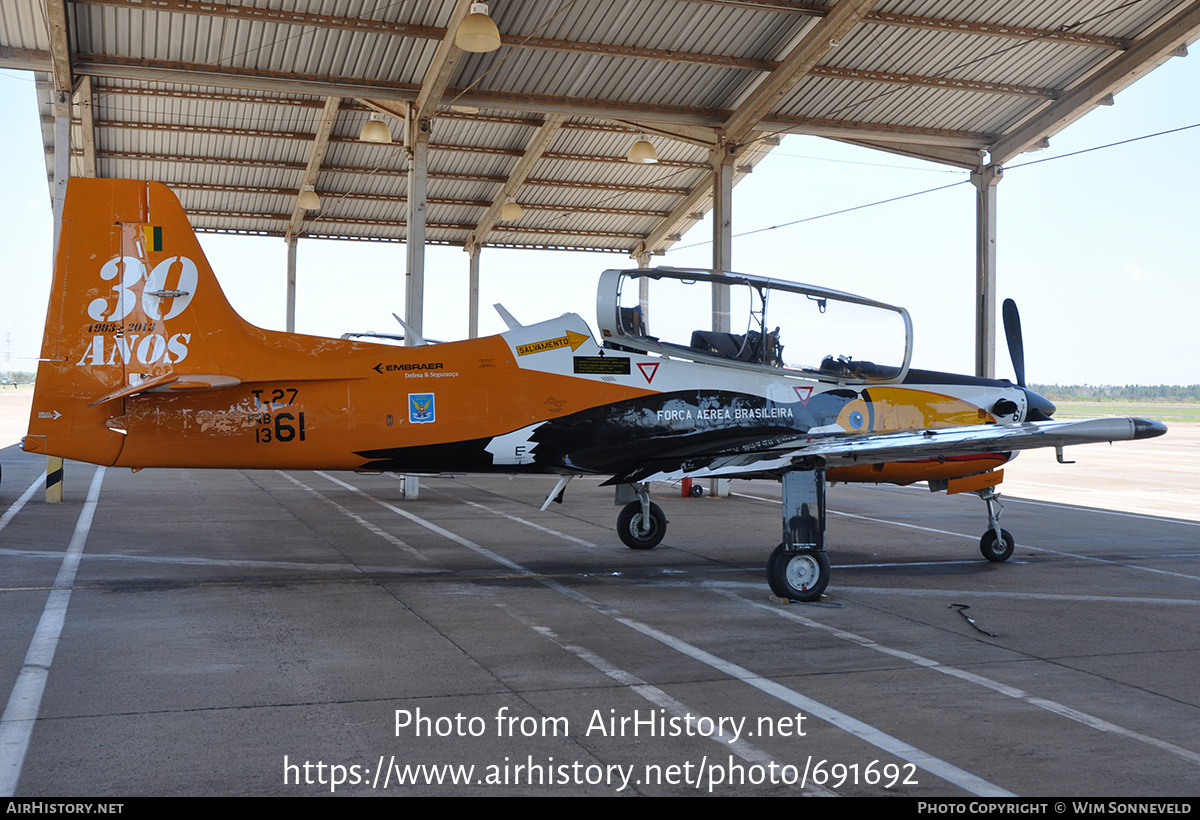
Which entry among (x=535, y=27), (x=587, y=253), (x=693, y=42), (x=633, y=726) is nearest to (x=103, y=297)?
(x=633, y=726)

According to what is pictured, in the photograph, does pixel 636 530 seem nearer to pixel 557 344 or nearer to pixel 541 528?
pixel 541 528

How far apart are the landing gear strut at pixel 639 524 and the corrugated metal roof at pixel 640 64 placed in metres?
8.77

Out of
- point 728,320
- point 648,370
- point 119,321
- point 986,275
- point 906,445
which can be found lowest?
point 906,445

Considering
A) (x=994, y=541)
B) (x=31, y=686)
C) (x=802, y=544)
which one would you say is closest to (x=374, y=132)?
(x=994, y=541)

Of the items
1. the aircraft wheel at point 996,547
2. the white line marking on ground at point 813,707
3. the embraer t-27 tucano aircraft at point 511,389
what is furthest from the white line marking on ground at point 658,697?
the aircraft wheel at point 996,547

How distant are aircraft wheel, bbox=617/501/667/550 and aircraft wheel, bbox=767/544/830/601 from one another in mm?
2988

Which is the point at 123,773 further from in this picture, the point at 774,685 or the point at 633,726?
the point at 774,685

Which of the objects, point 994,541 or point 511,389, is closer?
point 511,389

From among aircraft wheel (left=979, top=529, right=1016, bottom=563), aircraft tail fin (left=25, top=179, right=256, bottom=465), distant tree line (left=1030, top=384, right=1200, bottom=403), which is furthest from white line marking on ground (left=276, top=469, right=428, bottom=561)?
distant tree line (left=1030, top=384, right=1200, bottom=403)

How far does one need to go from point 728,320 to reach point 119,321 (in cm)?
568

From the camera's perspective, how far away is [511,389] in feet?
28.6

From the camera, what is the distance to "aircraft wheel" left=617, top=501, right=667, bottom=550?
10.6 m

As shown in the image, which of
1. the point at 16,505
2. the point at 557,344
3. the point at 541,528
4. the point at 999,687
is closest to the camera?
the point at 999,687

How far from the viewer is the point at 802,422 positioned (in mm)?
9055
